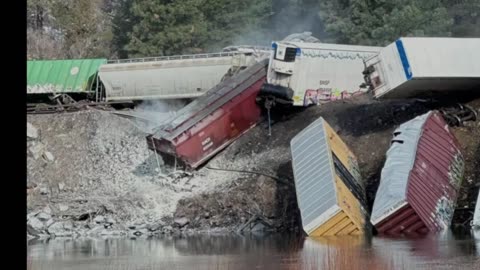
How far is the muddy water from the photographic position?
49.8 feet

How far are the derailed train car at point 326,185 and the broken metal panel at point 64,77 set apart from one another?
19.1 metres

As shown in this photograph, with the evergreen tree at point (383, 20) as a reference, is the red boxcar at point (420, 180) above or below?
below

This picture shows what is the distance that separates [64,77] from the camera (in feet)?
136

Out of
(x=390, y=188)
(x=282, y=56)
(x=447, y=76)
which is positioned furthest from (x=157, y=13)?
(x=390, y=188)

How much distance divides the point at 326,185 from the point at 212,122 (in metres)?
9.66

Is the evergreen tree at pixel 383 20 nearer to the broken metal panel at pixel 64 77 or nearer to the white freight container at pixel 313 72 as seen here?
the white freight container at pixel 313 72

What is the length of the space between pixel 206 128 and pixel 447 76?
9910 mm

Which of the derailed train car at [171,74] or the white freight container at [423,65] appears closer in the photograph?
the white freight container at [423,65]

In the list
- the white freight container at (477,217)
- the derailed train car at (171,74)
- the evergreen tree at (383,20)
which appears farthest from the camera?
the evergreen tree at (383,20)

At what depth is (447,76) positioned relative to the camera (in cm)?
2575

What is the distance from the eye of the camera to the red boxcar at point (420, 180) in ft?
67.0

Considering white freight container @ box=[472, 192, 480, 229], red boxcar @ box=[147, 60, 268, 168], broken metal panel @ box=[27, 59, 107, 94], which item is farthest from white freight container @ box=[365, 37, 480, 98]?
broken metal panel @ box=[27, 59, 107, 94]

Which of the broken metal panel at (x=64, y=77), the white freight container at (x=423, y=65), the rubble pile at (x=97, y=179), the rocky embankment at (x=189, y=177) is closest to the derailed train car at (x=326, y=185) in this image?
the rocky embankment at (x=189, y=177)

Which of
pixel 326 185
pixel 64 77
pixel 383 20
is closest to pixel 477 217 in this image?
pixel 326 185
